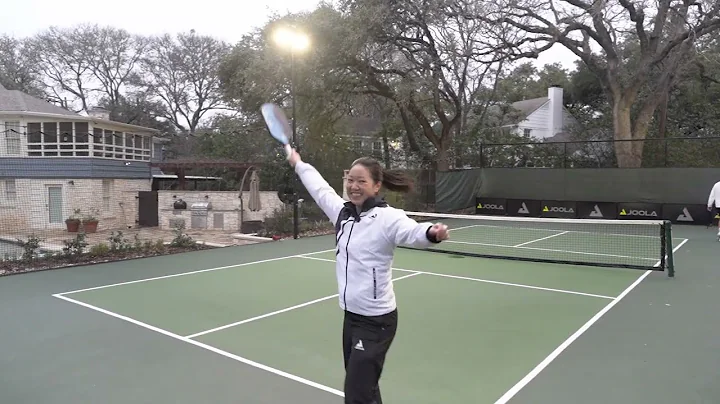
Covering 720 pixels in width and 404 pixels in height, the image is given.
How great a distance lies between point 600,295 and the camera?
7.02 meters

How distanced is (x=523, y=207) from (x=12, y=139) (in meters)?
20.4

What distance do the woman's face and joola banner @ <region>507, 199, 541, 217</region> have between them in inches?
673

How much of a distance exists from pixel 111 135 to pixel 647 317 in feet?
71.6

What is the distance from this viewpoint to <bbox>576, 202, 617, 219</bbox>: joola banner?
57.3 feet

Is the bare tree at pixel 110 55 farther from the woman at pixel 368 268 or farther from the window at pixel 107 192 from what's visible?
the woman at pixel 368 268

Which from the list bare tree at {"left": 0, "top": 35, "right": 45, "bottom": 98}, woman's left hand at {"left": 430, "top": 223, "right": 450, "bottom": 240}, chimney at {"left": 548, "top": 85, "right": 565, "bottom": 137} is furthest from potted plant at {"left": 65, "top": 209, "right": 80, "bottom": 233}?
chimney at {"left": 548, "top": 85, "right": 565, "bottom": 137}

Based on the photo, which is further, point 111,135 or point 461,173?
point 111,135

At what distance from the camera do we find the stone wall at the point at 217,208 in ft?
59.7

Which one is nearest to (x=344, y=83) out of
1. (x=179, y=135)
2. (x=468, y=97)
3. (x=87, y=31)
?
(x=468, y=97)

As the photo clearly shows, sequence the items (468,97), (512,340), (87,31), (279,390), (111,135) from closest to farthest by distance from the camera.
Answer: (279,390)
(512,340)
(111,135)
(468,97)
(87,31)

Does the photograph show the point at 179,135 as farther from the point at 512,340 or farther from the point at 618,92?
the point at 512,340

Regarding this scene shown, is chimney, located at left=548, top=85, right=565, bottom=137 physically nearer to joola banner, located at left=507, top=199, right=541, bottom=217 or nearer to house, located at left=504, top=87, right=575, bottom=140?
house, located at left=504, top=87, right=575, bottom=140


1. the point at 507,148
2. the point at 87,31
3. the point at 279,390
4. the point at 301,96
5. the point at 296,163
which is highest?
the point at 87,31

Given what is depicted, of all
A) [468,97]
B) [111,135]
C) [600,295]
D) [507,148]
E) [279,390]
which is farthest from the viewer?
[468,97]
